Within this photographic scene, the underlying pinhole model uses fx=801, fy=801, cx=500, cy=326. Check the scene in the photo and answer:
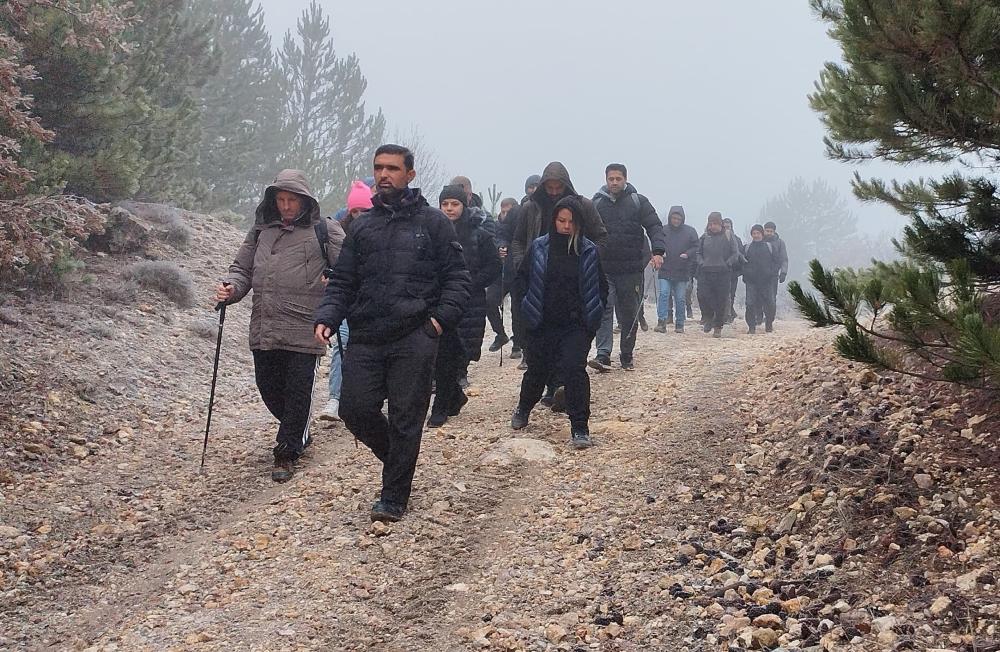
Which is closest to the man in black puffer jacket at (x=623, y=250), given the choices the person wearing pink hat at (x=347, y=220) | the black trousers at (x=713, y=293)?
the person wearing pink hat at (x=347, y=220)

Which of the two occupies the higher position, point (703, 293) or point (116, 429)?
point (703, 293)

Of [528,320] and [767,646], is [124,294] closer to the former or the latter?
[528,320]

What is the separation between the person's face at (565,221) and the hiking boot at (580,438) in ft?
5.64

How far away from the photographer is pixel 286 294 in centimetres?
631

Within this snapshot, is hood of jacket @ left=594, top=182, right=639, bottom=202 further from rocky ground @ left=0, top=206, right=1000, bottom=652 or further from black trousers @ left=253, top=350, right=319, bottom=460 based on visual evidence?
black trousers @ left=253, top=350, right=319, bottom=460

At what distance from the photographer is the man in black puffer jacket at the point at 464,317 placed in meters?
6.32

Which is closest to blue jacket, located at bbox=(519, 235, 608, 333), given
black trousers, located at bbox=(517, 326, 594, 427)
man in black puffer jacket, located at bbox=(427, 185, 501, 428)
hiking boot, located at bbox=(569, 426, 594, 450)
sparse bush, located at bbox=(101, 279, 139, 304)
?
black trousers, located at bbox=(517, 326, 594, 427)

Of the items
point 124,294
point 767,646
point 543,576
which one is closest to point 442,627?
point 543,576

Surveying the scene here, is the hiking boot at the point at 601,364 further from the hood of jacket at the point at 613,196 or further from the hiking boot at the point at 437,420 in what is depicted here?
the hiking boot at the point at 437,420

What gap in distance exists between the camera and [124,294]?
430 inches

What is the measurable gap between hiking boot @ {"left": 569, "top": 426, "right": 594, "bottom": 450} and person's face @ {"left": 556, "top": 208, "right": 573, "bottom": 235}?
172 cm

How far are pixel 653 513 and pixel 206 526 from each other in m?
3.01

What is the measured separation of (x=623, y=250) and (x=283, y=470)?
209 inches

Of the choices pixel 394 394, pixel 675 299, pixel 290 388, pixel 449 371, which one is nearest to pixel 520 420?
pixel 449 371
